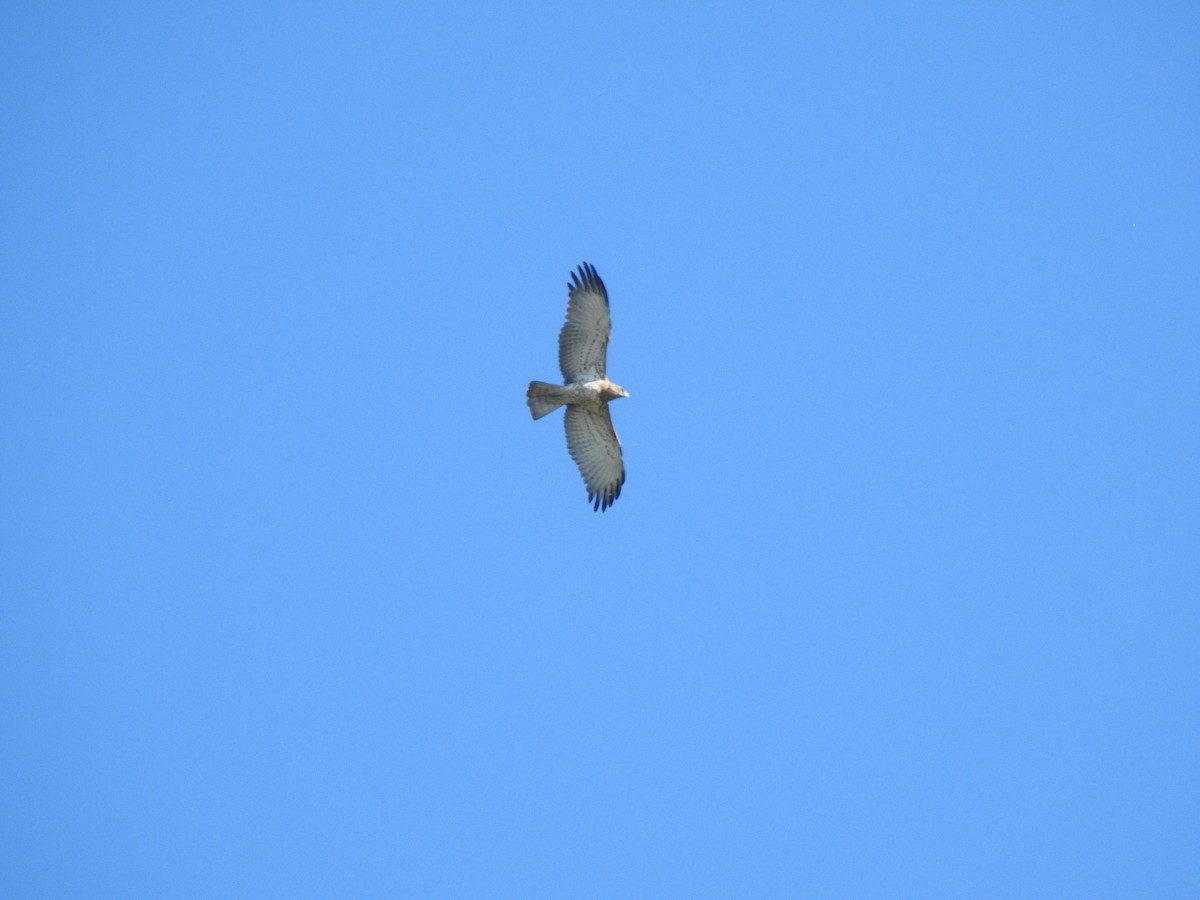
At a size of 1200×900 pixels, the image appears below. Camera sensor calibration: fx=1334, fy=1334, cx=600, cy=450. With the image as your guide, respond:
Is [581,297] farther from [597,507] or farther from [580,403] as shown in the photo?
[597,507]

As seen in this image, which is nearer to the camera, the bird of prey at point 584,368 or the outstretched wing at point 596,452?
the bird of prey at point 584,368

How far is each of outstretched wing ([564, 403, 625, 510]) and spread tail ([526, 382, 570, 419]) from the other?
20.2 inches

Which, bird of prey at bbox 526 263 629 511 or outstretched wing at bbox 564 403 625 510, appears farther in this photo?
Answer: outstretched wing at bbox 564 403 625 510

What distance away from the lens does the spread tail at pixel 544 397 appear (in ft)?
57.2

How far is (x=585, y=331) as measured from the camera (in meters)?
17.4

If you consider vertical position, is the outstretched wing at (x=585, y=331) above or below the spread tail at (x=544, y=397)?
above

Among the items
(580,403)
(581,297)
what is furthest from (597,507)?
(581,297)

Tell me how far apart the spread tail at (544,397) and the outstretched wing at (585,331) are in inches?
12.0

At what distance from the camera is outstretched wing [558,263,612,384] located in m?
17.3

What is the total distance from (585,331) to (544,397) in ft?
3.33

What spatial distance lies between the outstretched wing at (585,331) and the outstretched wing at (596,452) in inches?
23.9

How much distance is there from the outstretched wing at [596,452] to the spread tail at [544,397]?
0.51m

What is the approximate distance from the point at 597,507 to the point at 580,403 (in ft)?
6.16

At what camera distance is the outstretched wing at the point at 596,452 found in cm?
1828
